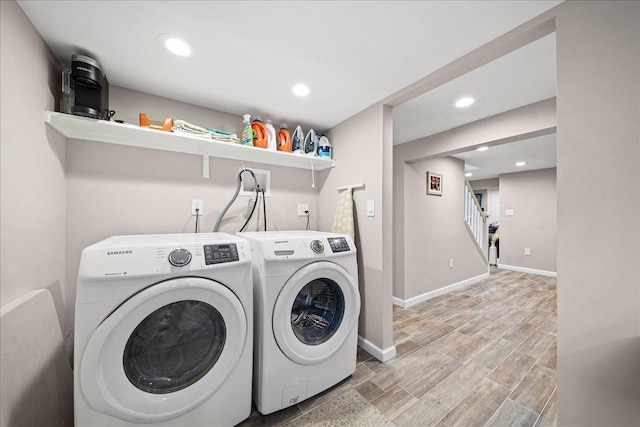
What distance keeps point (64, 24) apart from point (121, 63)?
29 centimetres

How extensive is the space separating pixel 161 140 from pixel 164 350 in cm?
136

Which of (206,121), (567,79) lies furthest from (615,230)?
(206,121)

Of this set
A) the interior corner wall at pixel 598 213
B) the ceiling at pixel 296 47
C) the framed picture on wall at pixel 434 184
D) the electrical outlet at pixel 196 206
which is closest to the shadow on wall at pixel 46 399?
the electrical outlet at pixel 196 206

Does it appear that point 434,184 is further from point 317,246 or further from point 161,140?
point 161,140

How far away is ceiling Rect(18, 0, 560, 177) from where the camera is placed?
105 cm

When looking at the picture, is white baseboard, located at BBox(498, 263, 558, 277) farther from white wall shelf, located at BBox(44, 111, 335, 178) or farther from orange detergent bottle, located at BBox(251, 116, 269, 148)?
orange detergent bottle, located at BBox(251, 116, 269, 148)

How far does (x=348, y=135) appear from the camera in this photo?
2.23 meters

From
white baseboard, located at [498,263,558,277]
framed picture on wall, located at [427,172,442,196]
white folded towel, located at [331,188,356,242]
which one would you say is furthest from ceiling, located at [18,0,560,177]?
white baseboard, located at [498,263,558,277]

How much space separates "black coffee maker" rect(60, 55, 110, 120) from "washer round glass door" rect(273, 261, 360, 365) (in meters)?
1.52

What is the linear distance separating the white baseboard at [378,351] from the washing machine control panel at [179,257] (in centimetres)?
163

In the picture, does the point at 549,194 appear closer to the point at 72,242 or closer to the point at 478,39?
the point at 478,39

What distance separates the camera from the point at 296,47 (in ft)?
4.25

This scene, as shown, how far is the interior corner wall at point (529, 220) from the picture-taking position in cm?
458

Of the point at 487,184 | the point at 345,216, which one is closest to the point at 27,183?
the point at 345,216
